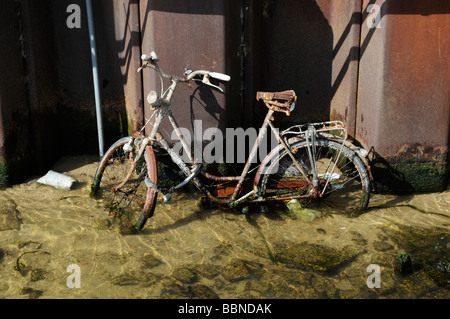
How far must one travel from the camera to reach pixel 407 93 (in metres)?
5.90

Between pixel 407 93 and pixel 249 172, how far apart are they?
205 cm

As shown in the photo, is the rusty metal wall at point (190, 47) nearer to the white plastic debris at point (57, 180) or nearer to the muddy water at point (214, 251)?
the muddy water at point (214, 251)

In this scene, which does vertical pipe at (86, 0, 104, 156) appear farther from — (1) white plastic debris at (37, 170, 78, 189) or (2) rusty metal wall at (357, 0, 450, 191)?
(2) rusty metal wall at (357, 0, 450, 191)

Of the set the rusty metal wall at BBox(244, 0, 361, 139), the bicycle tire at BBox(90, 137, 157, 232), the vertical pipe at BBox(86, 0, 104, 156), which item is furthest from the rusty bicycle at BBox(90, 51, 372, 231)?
the rusty metal wall at BBox(244, 0, 361, 139)

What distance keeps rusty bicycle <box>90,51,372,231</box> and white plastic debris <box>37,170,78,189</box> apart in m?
0.40

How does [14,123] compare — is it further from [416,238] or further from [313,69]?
[416,238]

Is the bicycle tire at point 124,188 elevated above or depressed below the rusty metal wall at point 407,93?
below

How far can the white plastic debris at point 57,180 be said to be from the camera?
6.27 metres

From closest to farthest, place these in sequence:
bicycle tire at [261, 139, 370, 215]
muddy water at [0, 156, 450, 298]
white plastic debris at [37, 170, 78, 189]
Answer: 1. muddy water at [0, 156, 450, 298]
2. bicycle tire at [261, 139, 370, 215]
3. white plastic debris at [37, 170, 78, 189]

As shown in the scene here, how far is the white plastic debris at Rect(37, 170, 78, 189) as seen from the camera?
627cm

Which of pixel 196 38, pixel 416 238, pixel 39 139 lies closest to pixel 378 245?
pixel 416 238

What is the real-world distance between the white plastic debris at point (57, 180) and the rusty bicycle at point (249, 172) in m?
0.40

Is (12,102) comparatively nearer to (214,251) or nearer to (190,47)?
(190,47)

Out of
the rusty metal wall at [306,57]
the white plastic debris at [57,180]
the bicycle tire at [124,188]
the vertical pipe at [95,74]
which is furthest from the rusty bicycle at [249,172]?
the rusty metal wall at [306,57]
